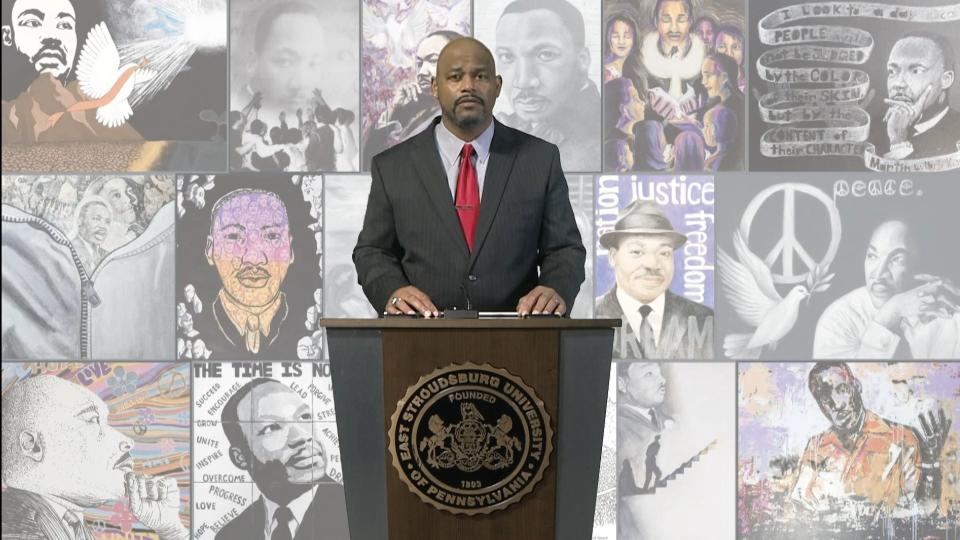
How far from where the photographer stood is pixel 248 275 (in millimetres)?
4492

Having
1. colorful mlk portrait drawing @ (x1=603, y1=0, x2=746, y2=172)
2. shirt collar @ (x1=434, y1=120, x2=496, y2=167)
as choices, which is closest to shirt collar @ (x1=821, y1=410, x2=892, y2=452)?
colorful mlk portrait drawing @ (x1=603, y1=0, x2=746, y2=172)

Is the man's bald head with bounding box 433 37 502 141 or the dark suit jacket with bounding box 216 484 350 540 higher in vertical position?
the man's bald head with bounding box 433 37 502 141

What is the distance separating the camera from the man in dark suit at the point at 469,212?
8.89ft

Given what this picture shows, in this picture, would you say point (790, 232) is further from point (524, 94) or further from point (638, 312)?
point (524, 94)

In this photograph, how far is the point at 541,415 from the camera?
2432 mm

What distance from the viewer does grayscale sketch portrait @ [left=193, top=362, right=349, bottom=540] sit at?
176 inches

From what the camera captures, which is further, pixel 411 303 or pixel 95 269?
pixel 95 269

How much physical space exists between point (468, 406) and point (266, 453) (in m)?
2.23

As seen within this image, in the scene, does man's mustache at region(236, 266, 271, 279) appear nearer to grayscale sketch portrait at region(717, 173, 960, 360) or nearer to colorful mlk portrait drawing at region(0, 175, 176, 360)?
colorful mlk portrait drawing at region(0, 175, 176, 360)

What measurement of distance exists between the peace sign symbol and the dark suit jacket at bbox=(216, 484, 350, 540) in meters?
1.80

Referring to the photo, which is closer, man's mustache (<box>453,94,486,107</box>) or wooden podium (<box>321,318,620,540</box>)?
wooden podium (<box>321,318,620,540</box>)

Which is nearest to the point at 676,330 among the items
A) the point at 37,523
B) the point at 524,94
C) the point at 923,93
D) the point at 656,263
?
the point at 656,263

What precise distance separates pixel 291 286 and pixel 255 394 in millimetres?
423

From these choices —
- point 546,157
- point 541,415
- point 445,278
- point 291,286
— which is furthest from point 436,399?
point 291,286
